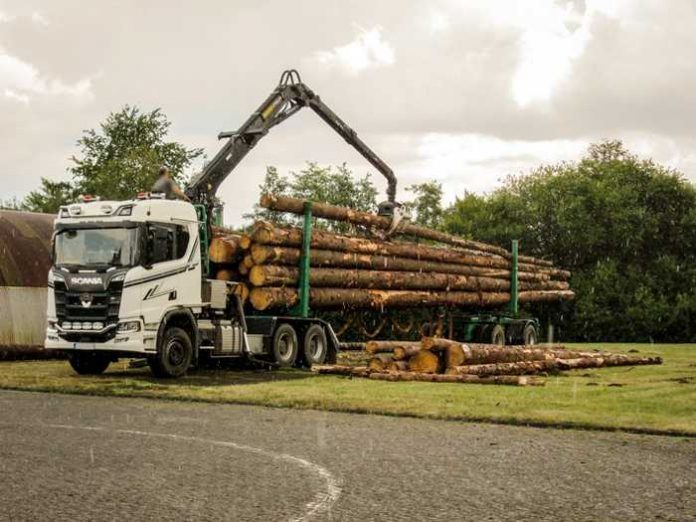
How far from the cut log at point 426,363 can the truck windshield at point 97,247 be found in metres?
5.46

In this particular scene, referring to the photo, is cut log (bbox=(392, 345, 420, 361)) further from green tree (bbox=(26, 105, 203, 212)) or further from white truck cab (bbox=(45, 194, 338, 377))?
green tree (bbox=(26, 105, 203, 212))

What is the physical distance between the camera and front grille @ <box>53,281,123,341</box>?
17094 mm

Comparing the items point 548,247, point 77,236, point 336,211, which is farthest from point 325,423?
point 548,247

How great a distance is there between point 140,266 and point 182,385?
2323mm

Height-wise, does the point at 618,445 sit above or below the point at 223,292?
below

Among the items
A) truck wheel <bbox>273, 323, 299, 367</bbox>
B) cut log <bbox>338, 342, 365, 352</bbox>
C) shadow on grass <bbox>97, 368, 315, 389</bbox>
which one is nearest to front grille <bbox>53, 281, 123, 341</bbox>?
shadow on grass <bbox>97, 368, 315, 389</bbox>

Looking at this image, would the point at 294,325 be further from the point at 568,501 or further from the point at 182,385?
the point at 568,501

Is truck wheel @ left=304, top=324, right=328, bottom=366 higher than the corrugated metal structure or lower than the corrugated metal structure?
lower

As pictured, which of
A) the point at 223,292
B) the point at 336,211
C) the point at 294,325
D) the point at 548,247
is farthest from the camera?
the point at 548,247

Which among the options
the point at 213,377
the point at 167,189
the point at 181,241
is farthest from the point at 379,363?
the point at 167,189

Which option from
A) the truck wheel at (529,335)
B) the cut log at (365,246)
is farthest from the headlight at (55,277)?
the truck wheel at (529,335)

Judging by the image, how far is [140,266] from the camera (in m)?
17.3

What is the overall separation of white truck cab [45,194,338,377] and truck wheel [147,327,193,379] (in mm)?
18

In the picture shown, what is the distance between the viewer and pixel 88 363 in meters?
19.0
